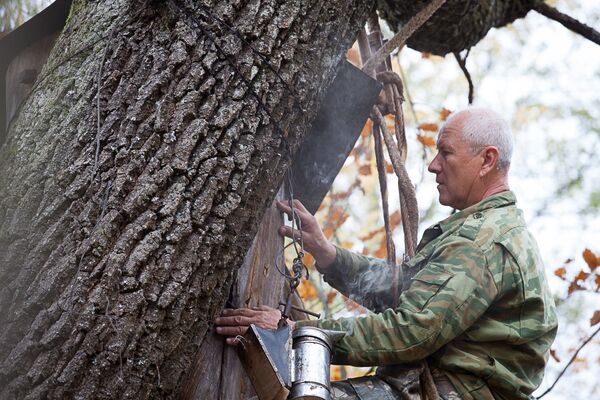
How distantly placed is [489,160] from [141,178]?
1.86 metres

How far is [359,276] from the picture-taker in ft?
13.8

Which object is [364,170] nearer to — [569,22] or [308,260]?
[308,260]

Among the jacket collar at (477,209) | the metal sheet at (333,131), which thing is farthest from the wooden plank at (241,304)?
the jacket collar at (477,209)

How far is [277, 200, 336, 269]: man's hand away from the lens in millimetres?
3723

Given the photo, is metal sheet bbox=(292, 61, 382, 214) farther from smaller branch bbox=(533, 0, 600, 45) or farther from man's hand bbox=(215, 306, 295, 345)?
smaller branch bbox=(533, 0, 600, 45)

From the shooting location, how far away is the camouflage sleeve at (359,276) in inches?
164

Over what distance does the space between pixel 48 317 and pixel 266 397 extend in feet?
2.50

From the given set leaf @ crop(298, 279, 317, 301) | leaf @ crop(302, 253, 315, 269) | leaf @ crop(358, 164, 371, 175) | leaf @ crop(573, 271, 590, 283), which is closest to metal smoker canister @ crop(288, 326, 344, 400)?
leaf @ crop(302, 253, 315, 269)

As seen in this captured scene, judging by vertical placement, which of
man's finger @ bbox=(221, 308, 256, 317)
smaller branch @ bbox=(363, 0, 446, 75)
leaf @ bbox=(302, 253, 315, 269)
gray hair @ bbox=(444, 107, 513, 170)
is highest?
leaf @ bbox=(302, 253, 315, 269)

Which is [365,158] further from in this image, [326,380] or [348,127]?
[326,380]

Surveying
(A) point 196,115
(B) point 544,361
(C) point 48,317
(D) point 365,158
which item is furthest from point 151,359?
(D) point 365,158

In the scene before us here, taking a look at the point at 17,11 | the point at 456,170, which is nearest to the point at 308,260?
the point at 17,11

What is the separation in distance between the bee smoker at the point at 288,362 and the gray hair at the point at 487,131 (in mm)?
1473

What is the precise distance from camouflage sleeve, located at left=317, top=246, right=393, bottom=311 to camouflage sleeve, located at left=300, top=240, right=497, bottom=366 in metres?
0.96
